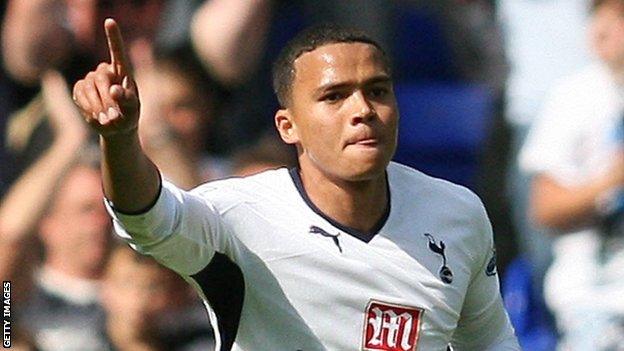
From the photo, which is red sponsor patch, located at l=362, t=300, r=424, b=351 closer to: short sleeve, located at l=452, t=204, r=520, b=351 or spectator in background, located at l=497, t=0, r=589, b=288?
short sleeve, located at l=452, t=204, r=520, b=351

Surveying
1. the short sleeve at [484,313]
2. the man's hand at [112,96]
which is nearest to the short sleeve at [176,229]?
the man's hand at [112,96]

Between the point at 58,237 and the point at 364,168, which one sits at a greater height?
the point at 364,168

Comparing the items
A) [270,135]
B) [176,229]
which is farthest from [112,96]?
[270,135]

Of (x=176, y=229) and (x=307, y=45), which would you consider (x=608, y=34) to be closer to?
(x=307, y=45)

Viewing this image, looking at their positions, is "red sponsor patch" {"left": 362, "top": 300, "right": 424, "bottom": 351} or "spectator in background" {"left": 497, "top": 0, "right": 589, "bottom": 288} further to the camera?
"spectator in background" {"left": 497, "top": 0, "right": 589, "bottom": 288}

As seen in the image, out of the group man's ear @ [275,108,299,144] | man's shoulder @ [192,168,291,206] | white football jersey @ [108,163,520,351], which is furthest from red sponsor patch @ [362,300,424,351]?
man's ear @ [275,108,299,144]

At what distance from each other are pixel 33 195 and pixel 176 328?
3.22 feet

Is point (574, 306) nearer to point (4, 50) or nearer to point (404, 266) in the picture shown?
point (4, 50)

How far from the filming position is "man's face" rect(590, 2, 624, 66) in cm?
823

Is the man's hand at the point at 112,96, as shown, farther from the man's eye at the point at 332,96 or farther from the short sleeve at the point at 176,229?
the man's eye at the point at 332,96

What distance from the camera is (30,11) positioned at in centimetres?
791

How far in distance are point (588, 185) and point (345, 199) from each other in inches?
162

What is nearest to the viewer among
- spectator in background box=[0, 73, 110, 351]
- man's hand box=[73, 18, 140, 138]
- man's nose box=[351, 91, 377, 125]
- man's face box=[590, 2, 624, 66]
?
man's hand box=[73, 18, 140, 138]

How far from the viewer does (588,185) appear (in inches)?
325
